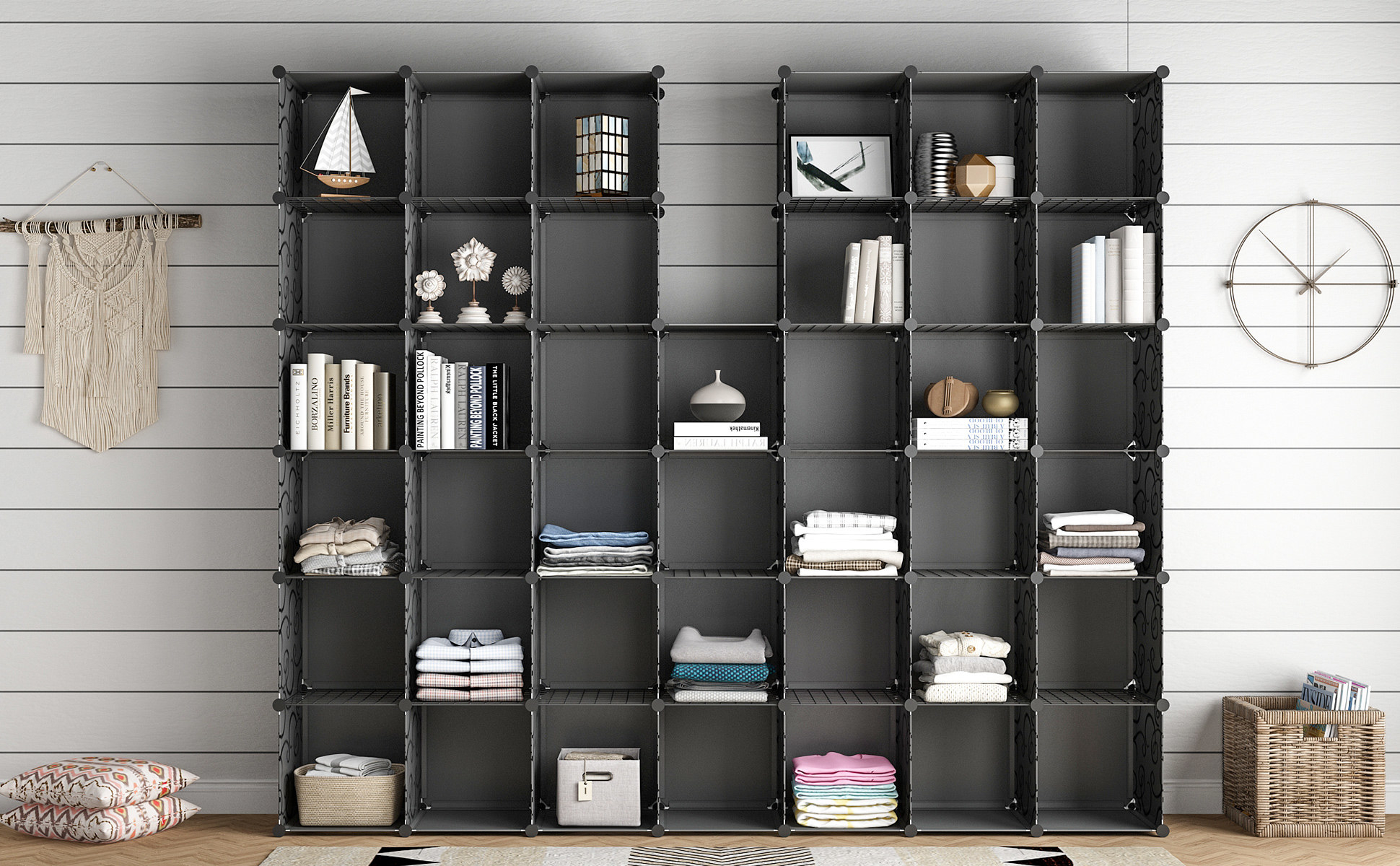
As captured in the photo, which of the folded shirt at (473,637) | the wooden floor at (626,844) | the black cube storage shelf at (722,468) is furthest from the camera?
the black cube storage shelf at (722,468)

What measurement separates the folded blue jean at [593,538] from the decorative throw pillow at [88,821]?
5.15 feet

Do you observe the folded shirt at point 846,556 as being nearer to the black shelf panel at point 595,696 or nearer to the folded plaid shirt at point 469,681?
the black shelf panel at point 595,696

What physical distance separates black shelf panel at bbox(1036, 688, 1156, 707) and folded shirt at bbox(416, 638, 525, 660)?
1767 mm

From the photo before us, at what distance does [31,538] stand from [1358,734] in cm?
463

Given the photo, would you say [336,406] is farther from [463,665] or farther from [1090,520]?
[1090,520]

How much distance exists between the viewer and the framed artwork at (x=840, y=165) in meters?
3.29

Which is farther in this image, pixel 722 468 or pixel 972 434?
pixel 722 468

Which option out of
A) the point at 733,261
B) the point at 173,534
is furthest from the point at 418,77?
the point at 173,534

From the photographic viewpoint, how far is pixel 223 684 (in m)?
3.44

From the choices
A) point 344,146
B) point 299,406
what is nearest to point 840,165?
point 344,146

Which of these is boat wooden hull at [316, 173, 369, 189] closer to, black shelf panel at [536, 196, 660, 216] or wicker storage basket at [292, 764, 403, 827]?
black shelf panel at [536, 196, 660, 216]

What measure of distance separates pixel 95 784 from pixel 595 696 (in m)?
1.61

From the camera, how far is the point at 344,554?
10.2 ft

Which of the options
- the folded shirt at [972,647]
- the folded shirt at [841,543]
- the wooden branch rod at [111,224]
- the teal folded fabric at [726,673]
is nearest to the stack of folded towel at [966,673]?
the folded shirt at [972,647]
